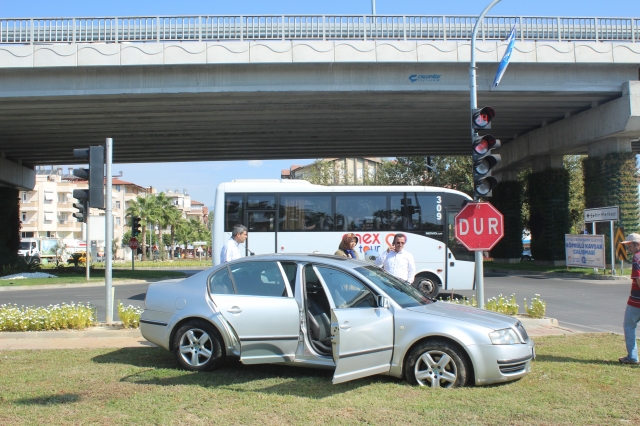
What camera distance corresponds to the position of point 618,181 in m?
26.6

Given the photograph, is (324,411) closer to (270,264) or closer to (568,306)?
(270,264)

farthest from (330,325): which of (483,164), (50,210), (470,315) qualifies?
(50,210)

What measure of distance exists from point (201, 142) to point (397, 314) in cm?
2746

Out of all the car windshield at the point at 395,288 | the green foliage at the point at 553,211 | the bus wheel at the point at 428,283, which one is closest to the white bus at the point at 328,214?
the bus wheel at the point at 428,283

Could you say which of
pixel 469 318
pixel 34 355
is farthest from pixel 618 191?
pixel 34 355

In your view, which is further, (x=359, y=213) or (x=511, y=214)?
(x=511, y=214)

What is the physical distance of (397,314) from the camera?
605cm

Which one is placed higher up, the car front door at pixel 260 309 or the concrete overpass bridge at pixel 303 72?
the concrete overpass bridge at pixel 303 72

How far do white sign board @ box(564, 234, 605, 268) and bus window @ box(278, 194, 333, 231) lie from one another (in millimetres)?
13266

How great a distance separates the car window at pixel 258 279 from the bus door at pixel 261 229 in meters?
11.0

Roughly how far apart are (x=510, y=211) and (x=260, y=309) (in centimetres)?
3496

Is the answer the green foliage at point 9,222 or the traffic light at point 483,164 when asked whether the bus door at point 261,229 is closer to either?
the traffic light at point 483,164

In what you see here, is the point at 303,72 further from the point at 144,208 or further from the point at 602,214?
the point at 144,208

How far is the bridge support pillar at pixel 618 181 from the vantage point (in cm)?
2630
